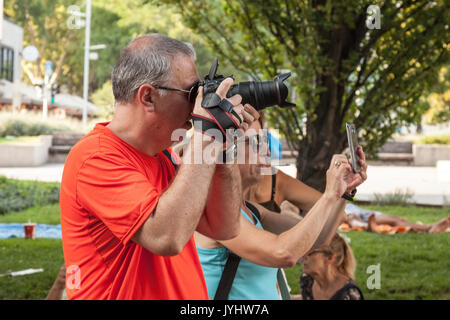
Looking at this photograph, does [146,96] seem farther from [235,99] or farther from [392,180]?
[392,180]

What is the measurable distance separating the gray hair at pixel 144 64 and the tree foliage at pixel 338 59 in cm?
319

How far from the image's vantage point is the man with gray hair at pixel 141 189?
148cm

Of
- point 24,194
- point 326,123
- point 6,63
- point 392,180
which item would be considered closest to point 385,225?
point 326,123

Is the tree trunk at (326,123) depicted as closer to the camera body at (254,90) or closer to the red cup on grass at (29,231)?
the camera body at (254,90)

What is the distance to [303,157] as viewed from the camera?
519 cm

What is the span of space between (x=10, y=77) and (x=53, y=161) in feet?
57.4

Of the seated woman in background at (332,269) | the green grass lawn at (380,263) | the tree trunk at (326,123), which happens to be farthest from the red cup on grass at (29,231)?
the seated woman in background at (332,269)

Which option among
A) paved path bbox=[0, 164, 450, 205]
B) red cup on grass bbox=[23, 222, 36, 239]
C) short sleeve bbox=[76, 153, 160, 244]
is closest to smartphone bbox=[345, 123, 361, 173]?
short sleeve bbox=[76, 153, 160, 244]

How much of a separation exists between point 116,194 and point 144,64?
370 mm

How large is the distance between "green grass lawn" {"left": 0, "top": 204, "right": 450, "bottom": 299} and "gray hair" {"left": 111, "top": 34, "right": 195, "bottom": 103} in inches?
171

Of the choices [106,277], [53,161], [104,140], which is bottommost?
[53,161]

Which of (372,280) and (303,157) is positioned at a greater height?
(303,157)
